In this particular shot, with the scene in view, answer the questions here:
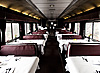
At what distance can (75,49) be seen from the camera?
3123mm

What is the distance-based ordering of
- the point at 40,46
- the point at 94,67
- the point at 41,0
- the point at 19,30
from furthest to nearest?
the point at 19,30 → the point at 40,46 → the point at 41,0 → the point at 94,67

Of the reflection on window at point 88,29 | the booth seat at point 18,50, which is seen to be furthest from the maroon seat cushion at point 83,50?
the reflection on window at point 88,29

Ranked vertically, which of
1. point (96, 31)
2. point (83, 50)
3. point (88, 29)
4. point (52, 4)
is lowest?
point (83, 50)

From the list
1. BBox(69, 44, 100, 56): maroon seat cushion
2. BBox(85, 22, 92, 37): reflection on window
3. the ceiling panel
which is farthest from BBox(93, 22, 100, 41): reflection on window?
BBox(69, 44, 100, 56): maroon seat cushion

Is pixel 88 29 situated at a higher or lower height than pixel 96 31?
higher

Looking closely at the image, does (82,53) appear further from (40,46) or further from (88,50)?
(40,46)

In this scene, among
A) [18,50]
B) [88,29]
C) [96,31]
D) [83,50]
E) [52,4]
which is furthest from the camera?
[88,29]

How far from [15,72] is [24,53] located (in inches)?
51.2

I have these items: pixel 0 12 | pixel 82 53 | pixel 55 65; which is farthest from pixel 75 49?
pixel 0 12

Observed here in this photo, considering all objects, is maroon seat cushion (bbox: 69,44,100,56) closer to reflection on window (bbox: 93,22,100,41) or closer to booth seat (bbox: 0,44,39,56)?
booth seat (bbox: 0,44,39,56)

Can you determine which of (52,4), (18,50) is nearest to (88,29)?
(52,4)

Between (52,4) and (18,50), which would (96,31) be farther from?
(18,50)

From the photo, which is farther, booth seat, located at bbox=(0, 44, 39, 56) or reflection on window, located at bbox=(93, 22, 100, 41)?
reflection on window, located at bbox=(93, 22, 100, 41)

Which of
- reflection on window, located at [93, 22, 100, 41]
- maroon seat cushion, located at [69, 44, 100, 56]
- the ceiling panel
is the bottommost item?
maroon seat cushion, located at [69, 44, 100, 56]
